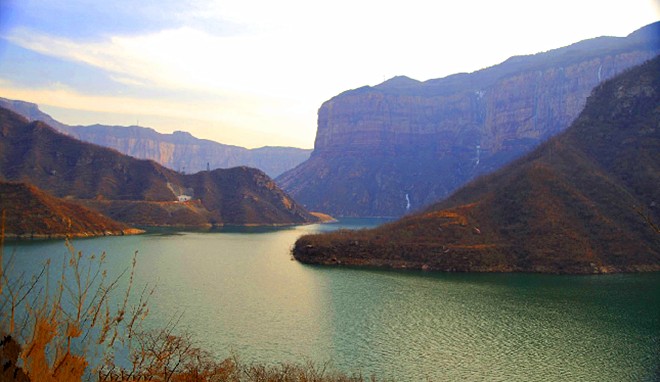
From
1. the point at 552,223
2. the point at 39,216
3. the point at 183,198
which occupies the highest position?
the point at 183,198

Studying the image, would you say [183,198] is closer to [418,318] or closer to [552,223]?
[552,223]

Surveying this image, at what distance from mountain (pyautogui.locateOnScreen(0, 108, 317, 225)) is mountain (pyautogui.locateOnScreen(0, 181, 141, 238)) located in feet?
91.2

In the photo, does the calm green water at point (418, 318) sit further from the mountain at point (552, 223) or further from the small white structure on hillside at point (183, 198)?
the small white structure on hillside at point (183, 198)

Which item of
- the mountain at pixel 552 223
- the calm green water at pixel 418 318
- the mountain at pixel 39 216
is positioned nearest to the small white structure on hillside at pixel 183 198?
the mountain at pixel 39 216

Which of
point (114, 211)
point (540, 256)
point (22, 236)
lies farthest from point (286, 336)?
point (114, 211)

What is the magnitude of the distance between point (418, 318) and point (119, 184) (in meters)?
141

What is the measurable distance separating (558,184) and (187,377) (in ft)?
257

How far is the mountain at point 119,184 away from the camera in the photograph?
147 metres

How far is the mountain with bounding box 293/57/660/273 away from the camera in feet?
239

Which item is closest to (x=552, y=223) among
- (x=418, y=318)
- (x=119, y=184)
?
(x=418, y=318)

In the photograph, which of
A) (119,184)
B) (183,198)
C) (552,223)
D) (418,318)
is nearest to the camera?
(418,318)

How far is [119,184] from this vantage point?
164 m

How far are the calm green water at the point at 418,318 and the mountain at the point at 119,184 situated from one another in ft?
256

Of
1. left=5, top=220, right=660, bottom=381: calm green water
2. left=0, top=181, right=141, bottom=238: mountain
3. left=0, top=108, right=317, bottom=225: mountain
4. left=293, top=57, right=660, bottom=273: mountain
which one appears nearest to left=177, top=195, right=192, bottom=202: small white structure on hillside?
left=0, top=108, right=317, bottom=225: mountain
